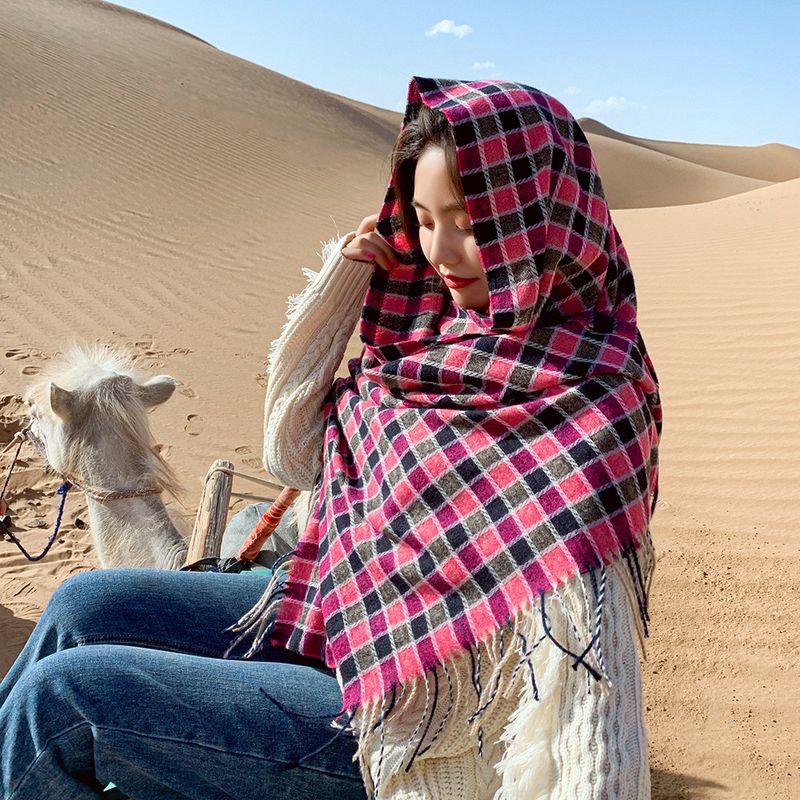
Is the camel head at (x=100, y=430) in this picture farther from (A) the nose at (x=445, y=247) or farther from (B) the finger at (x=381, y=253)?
(A) the nose at (x=445, y=247)

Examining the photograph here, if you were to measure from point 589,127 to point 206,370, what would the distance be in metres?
61.5

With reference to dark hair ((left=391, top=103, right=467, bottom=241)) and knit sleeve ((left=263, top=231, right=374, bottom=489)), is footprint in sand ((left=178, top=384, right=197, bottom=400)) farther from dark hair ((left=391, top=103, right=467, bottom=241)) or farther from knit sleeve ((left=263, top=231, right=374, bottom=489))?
dark hair ((left=391, top=103, right=467, bottom=241))

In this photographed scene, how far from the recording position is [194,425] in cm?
604

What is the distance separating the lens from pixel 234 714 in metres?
1.67

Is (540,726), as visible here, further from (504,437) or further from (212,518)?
(212,518)

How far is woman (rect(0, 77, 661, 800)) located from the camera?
1.47 metres

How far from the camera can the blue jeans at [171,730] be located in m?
1.62

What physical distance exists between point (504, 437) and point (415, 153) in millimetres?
636

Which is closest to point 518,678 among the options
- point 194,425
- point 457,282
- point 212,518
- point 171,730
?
point 171,730

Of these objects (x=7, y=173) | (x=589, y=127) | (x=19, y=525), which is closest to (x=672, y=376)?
(x=19, y=525)

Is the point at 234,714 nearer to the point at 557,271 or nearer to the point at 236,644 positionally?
the point at 236,644

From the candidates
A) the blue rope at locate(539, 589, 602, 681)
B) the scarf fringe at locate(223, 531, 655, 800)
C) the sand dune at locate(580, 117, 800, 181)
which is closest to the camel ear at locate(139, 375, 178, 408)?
the scarf fringe at locate(223, 531, 655, 800)

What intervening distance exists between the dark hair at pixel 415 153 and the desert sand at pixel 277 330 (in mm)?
1737

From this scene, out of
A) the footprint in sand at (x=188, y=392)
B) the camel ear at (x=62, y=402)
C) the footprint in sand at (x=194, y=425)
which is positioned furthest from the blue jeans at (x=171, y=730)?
the footprint in sand at (x=188, y=392)
